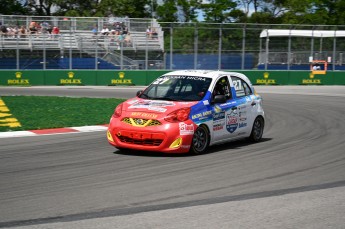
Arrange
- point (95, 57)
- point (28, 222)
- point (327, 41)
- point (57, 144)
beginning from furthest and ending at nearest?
point (327, 41)
point (95, 57)
point (57, 144)
point (28, 222)

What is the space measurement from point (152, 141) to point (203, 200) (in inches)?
125

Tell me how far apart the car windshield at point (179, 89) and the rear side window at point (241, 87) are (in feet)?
2.63

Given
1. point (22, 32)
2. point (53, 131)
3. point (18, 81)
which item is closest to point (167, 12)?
point (22, 32)

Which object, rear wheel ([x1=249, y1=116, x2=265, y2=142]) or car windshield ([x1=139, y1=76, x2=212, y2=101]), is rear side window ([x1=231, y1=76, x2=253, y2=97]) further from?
car windshield ([x1=139, y1=76, x2=212, y2=101])

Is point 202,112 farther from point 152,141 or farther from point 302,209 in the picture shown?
point 302,209

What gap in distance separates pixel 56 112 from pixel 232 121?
7.79 meters

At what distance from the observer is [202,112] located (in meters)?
10.4

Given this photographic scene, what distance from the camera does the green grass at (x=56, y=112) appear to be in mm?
14957

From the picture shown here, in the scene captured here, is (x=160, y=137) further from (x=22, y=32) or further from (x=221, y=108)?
(x=22, y=32)

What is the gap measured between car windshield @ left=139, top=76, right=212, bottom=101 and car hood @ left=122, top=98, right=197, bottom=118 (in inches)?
10.8

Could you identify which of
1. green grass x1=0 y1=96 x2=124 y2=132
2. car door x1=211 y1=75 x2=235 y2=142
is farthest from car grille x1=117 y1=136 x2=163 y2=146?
green grass x1=0 y1=96 x2=124 y2=132

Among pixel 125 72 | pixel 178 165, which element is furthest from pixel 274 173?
pixel 125 72

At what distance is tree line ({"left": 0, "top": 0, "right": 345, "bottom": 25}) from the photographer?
63.7 metres

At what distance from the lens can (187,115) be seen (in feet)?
33.3
